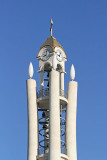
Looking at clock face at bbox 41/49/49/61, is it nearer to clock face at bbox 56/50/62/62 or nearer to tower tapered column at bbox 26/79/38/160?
clock face at bbox 56/50/62/62

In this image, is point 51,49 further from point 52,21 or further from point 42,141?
point 42,141

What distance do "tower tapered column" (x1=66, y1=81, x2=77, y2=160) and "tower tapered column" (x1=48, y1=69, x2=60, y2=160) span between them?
6.61ft

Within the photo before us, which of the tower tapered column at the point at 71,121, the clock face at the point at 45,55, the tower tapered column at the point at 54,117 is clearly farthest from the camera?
the clock face at the point at 45,55

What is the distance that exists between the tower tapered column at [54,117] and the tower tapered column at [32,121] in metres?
2.13

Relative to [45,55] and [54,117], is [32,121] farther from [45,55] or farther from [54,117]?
[45,55]

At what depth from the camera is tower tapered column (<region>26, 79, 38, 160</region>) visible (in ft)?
197

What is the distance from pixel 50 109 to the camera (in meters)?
60.2

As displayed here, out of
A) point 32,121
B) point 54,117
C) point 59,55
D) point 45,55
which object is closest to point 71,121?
point 54,117

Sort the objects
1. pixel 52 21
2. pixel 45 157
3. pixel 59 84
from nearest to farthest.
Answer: pixel 45 157, pixel 59 84, pixel 52 21

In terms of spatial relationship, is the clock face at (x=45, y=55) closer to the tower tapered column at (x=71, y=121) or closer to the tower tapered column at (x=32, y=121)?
the tower tapered column at (x=32, y=121)

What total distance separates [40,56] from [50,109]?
773 cm

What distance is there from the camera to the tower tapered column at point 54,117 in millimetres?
58438

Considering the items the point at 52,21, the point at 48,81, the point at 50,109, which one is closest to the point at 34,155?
the point at 50,109

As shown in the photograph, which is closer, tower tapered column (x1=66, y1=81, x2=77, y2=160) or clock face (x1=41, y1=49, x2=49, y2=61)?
tower tapered column (x1=66, y1=81, x2=77, y2=160)
